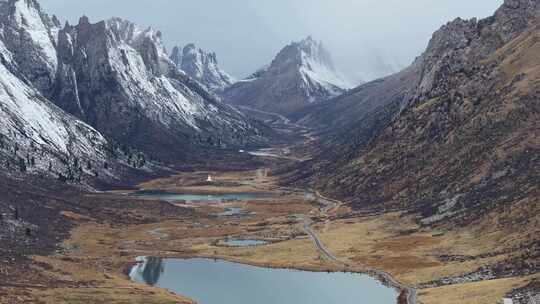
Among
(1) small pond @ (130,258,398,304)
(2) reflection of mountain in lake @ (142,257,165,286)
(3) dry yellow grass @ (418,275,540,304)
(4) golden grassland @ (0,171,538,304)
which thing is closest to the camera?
(3) dry yellow grass @ (418,275,540,304)

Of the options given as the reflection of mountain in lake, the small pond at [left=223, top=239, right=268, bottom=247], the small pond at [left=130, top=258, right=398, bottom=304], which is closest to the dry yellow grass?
the small pond at [left=130, top=258, right=398, bottom=304]

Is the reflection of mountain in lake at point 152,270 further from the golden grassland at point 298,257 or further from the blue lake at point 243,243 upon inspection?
the blue lake at point 243,243

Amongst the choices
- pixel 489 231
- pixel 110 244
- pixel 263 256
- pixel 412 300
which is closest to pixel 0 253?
pixel 110 244

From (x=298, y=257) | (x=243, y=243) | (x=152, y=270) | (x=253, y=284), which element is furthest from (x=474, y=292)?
(x=243, y=243)

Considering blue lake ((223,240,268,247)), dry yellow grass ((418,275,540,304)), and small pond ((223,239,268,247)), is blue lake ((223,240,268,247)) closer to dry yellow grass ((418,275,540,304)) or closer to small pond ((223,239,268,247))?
small pond ((223,239,268,247))

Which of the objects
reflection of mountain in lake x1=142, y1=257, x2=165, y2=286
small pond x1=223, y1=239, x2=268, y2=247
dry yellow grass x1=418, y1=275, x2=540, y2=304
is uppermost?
small pond x1=223, y1=239, x2=268, y2=247

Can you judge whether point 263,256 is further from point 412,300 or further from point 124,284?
point 412,300

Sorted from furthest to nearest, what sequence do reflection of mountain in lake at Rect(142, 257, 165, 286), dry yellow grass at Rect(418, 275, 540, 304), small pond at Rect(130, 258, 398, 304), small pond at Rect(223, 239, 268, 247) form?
small pond at Rect(223, 239, 268, 247), reflection of mountain in lake at Rect(142, 257, 165, 286), small pond at Rect(130, 258, 398, 304), dry yellow grass at Rect(418, 275, 540, 304)

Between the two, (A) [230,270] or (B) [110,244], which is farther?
(B) [110,244]

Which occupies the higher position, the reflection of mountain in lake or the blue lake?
the blue lake
